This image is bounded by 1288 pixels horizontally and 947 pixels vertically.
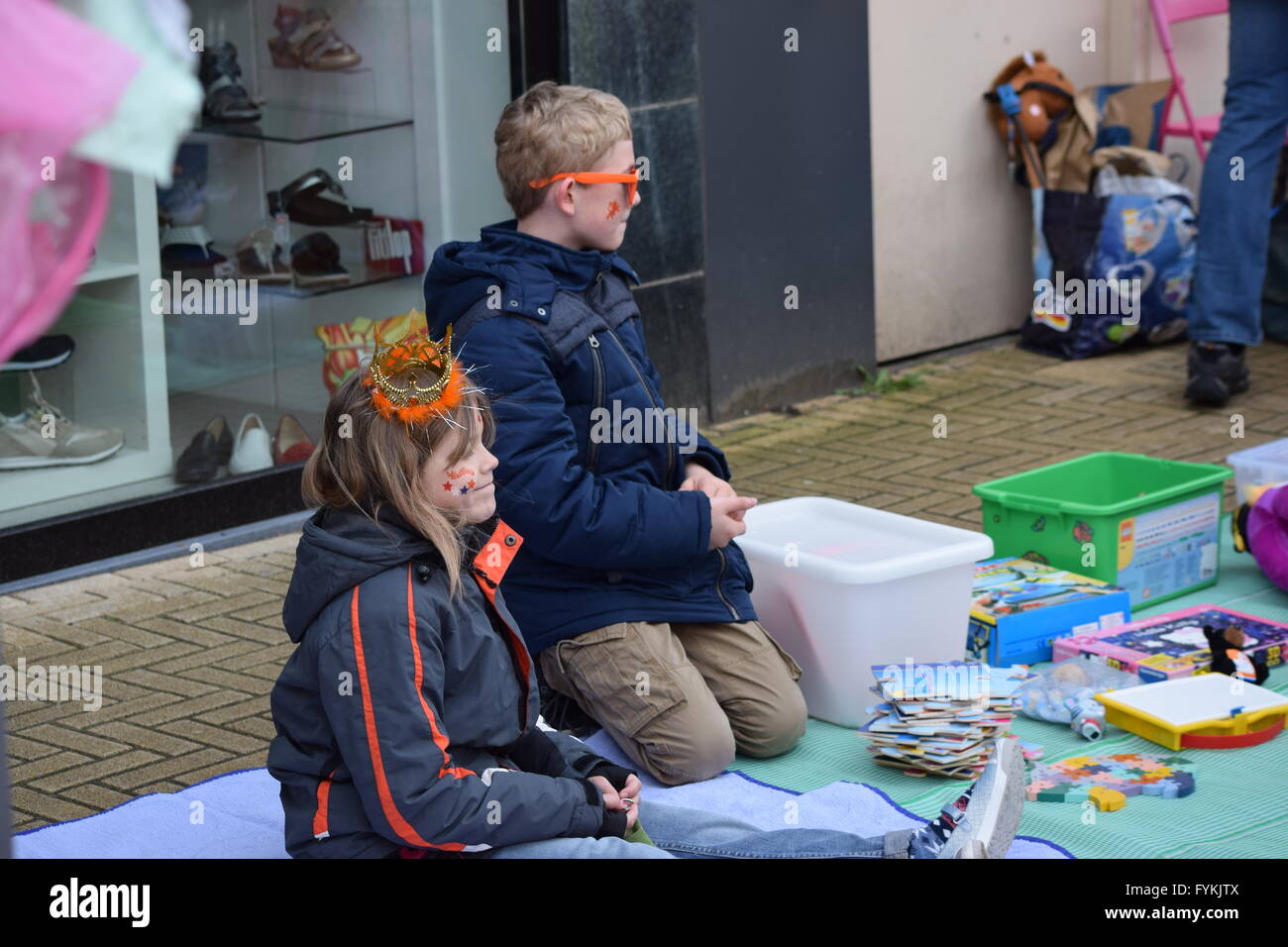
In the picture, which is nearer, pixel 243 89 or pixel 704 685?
pixel 704 685

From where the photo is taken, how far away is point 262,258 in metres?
5.29

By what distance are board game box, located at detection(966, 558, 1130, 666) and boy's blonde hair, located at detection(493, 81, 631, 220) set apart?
1.44 metres

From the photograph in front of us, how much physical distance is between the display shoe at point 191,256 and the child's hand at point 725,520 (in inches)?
90.8

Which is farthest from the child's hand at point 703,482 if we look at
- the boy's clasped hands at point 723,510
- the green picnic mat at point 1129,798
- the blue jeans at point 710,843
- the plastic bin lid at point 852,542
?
the blue jeans at point 710,843

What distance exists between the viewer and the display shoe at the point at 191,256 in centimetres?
498

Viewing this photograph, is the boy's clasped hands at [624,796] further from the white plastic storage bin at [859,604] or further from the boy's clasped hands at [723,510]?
the white plastic storage bin at [859,604]

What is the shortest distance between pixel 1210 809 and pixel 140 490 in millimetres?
3163

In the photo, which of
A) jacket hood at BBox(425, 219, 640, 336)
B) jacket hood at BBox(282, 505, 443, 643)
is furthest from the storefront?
jacket hood at BBox(282, 505, 443, 643)

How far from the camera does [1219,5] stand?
24.5 feet

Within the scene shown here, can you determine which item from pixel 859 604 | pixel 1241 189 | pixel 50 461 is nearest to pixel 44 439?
pixel 50 461
